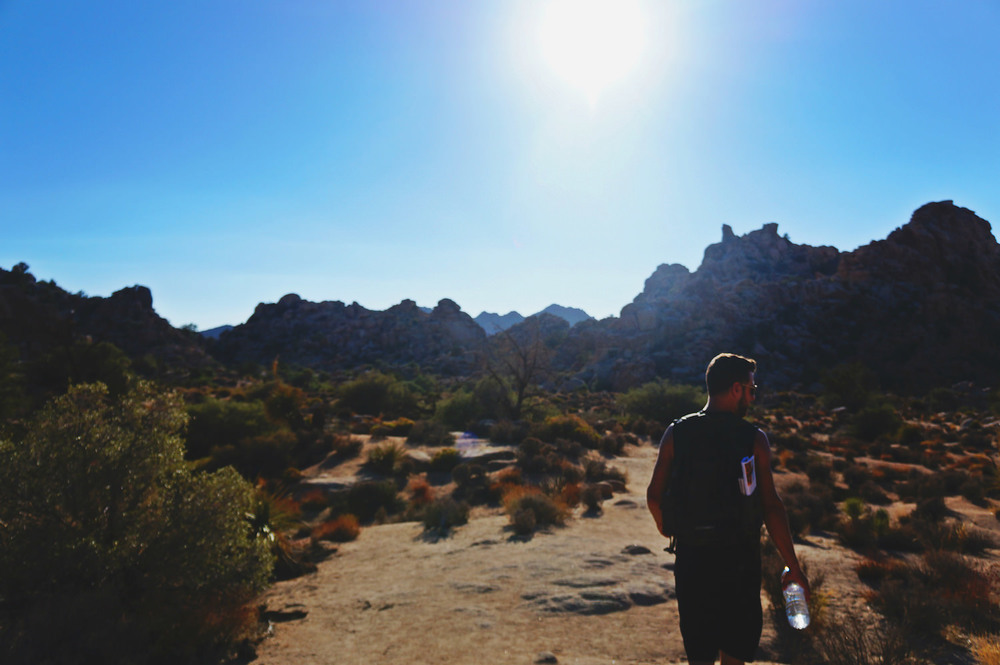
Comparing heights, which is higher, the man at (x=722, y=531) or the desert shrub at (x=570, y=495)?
the man at (x=722, y=531)

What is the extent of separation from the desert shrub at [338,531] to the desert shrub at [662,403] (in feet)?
73.9

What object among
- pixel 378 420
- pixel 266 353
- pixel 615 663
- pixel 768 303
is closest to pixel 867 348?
pixel 768 303

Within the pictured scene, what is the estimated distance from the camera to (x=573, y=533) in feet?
31.4

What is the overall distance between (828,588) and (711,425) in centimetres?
573

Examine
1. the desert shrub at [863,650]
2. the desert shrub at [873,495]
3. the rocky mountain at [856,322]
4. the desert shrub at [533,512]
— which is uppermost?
the rocky mountain at [856,322]

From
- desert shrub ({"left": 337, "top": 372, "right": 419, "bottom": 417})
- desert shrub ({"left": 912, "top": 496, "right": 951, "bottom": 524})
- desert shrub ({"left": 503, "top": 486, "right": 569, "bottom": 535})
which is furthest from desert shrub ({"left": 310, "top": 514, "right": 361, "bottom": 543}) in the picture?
desert shrub ({"left": 337, "top": 372, "right": 419, "bottom": 417})

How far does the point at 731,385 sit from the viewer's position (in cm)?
302

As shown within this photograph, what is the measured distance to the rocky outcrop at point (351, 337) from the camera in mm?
78125

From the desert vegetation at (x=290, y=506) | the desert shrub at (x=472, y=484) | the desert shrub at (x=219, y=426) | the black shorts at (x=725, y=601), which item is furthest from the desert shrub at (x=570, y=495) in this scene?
the desert shrub at (x=219, y=426)

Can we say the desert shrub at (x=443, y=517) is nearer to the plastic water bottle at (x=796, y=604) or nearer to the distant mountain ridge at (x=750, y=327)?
the plastic water bottle at (x=796, y=604)

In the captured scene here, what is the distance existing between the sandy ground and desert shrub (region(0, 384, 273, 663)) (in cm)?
99

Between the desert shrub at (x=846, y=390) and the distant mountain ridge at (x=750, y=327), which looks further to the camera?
the distant mountain ridge at (x=750, y=327)

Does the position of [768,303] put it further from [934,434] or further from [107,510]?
[107,510]

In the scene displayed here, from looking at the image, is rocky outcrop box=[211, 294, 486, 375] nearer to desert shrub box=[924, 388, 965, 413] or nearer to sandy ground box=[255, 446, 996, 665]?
desert shrub box=[924, 388, 965, 413]
